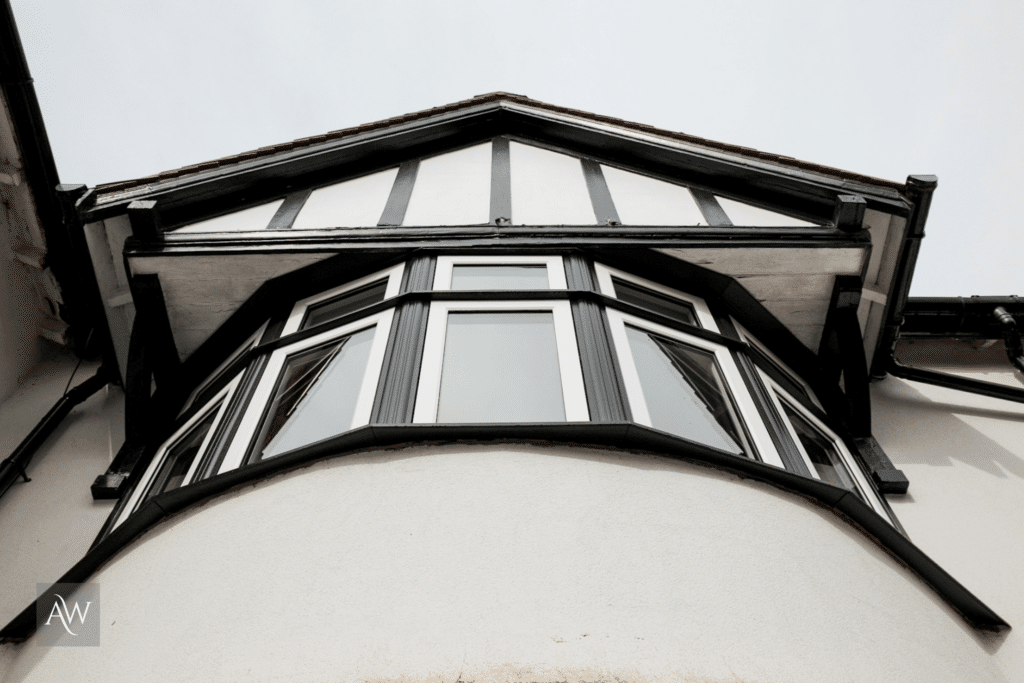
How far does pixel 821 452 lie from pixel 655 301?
70.5 inches

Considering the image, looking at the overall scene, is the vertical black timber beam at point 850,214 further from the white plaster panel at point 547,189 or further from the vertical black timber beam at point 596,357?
the vertical black timber beam at point 596,357

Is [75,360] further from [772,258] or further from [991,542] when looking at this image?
[991,542]

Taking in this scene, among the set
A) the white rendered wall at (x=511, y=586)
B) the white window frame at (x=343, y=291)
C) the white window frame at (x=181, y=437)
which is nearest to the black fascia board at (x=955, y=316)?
the white rendered wall at (x=511, y=586)

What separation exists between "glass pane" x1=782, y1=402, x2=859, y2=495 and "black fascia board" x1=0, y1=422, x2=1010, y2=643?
6.52ft

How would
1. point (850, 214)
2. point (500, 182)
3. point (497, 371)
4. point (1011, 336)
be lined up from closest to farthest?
point (497, 371), point (850, 214), point (500, 182), point (1011, 336)

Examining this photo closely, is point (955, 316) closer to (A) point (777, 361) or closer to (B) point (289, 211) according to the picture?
(A) point (777, 361)

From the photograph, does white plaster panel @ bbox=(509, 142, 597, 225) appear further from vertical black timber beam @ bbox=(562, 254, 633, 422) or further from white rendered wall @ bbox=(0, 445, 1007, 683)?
white rendered wall @ bbox=(0, 445, 1007, 683)

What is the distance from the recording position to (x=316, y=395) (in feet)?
17.4

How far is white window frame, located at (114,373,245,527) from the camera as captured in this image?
5.73m

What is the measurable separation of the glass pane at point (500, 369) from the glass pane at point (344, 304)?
114cm

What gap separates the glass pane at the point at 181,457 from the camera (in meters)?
6.12

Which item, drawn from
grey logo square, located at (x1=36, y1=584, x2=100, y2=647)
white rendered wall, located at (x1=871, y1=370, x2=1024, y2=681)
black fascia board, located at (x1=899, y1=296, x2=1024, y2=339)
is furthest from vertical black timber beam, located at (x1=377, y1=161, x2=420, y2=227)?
black fascia board, located at (x1=899, y1=296, x2=1024, y2=339)

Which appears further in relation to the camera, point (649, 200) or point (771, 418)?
point (649, 200)

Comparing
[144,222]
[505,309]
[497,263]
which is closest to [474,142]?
[497,263]
